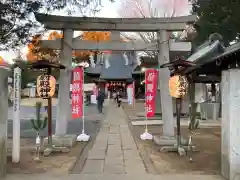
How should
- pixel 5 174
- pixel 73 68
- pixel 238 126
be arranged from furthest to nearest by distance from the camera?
pixel 73 68
pixel 5 174
pixel 238 126

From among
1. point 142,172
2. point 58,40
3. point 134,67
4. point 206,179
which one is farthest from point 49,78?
point 134,67

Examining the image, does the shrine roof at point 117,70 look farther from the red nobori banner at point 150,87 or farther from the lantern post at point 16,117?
the lantern post at point 16,117

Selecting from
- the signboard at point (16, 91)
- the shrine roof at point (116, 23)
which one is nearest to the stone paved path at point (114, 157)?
the signboard at point (16, 91)

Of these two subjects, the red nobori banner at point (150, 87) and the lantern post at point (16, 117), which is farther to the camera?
the red nobori banner at point (150, 87)

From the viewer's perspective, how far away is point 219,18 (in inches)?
830

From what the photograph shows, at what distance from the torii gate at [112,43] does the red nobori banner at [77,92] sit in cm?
54

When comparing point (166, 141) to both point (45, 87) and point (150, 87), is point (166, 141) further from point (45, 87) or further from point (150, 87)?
point (45, 87)

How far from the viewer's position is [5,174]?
796 centimetres

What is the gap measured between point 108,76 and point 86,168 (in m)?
43.7

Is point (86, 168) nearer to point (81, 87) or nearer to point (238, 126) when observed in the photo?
point (238, 126)

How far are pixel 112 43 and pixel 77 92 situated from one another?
2.37 metres

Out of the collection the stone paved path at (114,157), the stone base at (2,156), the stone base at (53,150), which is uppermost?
the stone base at (2,156)

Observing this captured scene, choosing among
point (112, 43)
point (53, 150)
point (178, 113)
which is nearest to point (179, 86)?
point (178, 113)

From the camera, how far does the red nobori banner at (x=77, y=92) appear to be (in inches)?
553
